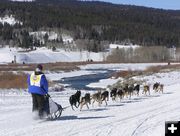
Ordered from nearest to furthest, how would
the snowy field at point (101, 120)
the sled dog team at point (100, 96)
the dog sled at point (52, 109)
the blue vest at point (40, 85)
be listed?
the snowy field at point (101, 120), the blue vest at point (40, 85), the dog sled at point (52, 109), the sled dog team at point (100, 96)

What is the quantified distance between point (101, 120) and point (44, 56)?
13728 cm

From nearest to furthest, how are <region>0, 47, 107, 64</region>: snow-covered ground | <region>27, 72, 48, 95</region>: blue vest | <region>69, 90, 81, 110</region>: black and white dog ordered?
<region>27, 72, 48, 95</region>: blue vest < <region>69, 90, 81, 110</region>: black and white dog < <region>0, 47, 107, 64</region>: snow-covered ground

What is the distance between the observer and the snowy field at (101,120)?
37.8ft

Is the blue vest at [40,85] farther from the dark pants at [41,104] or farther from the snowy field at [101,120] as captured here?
the snowy field at [101,120]

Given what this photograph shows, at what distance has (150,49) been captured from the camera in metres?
156

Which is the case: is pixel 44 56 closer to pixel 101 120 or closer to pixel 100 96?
pixel 100 96

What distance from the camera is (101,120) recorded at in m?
13.4

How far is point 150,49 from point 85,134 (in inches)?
5773

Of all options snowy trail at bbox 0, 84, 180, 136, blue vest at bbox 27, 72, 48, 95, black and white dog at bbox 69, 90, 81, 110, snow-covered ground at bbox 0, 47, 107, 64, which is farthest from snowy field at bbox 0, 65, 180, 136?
snow-covered ground at bbox 0, 47, 107, 64

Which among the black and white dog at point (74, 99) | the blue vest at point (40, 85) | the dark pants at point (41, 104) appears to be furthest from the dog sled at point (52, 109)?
the black and white dog at point (74, 99)

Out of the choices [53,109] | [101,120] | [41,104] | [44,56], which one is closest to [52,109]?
[53,109]

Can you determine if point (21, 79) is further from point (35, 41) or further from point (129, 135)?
point (35, 41)

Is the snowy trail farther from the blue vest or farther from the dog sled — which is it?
the blue vest

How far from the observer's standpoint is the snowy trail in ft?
37.8
